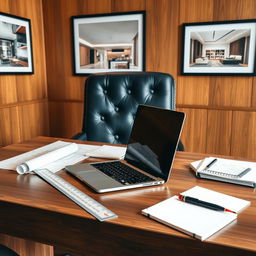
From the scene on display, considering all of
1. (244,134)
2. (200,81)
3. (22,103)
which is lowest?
(244,134)

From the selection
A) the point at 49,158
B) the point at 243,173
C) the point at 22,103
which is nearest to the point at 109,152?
the point at 49,158

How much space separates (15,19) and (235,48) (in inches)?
82.9

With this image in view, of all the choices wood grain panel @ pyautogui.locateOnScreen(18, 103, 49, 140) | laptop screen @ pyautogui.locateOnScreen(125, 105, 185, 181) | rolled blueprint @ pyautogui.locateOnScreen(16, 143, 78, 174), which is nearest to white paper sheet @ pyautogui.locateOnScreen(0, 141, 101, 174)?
rolled blueprint @ pyautogui.locateOnScreen(16, 143, 78, 174)

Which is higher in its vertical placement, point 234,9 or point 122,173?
point 234,9

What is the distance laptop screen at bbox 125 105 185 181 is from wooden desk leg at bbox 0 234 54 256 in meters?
0.66

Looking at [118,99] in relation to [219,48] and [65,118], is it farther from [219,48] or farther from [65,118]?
[65,118]

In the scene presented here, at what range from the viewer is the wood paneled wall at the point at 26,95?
2.75m

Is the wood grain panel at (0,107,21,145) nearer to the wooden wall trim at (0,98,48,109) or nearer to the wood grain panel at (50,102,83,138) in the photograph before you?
the wooden wall trim at (0,98,48,109)

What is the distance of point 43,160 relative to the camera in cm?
116

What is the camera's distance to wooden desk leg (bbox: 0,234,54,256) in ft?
4.25

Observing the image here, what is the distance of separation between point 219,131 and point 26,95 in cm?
203

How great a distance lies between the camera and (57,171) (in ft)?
3.67

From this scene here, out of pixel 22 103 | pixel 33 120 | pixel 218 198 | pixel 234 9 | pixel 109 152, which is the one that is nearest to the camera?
pixel 218 198

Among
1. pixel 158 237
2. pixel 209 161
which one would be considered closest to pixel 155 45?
pixel 209 161
